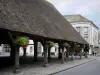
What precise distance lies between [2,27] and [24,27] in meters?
3.40

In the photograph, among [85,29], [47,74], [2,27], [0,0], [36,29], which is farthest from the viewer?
[85,29]

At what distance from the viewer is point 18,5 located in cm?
1995

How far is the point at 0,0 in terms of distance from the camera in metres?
17.1

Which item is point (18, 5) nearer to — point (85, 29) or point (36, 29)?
point (36, 29)

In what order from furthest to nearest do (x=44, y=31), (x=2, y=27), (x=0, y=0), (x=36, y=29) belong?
(x=44, y=31), (x=36, y=29), (x=0, y=0), (x=2, y=27)

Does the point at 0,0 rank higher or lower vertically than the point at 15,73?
higher

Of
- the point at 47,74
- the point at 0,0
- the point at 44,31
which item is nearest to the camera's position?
the point at 47,74

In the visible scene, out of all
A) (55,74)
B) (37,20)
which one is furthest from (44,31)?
(55,74)

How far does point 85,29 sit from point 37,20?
1853 inches

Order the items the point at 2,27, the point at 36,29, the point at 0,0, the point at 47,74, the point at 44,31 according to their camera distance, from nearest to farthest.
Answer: the point at 2,27, the point at 47,74, the point at 0,0, the point at 36,29, the point at 44,31

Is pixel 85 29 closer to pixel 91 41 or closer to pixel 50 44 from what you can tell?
pixel 91 41

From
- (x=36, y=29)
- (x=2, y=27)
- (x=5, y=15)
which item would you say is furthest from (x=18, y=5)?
(x=2, y=27)

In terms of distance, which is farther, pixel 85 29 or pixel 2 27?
pixel 85 29

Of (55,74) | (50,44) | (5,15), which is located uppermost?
(5,15)
